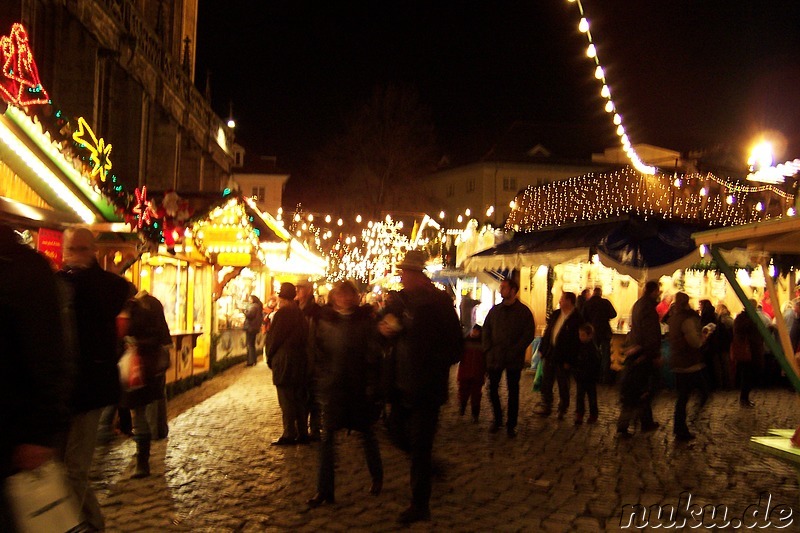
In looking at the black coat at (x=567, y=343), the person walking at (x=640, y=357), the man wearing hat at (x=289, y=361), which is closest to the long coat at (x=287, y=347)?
the man wearing hat at (x=289, y=361)

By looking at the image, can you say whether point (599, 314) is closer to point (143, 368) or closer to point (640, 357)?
point (640, 357)

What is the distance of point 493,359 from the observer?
32.9 feet

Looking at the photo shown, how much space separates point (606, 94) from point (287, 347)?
20.2ft

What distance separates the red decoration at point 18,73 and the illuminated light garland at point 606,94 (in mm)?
6394

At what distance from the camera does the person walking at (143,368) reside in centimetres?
699

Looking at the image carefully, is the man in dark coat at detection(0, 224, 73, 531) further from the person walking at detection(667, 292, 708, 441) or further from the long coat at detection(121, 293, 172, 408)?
the person walking at detection(667, 292, 708, 441)

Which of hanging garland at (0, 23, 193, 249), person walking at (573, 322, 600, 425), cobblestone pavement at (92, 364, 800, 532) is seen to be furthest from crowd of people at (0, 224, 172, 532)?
person walking at (573, 322, 600, 425)

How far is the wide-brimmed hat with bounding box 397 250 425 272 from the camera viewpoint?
639 centimetres

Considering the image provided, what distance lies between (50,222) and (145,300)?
5.71ft

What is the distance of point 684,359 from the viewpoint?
9.42 m

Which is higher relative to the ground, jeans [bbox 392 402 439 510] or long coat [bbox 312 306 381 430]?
long coat [bbox 312 306 381 430]

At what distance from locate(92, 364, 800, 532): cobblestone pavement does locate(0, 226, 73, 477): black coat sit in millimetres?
3111

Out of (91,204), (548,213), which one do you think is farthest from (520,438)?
(548,213)

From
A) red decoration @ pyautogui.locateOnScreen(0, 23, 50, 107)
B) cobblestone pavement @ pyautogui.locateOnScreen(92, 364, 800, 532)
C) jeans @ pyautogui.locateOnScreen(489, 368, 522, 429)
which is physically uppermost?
red decoration @ pyautogui.locateOnScreen(0, 23, 50, 107)
